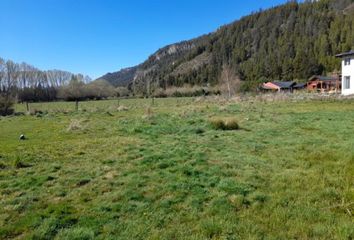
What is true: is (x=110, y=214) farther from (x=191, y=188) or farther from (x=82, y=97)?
(x=82, y=97)

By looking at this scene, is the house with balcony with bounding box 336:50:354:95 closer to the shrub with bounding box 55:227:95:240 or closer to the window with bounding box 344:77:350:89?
the window with bounding box 344:77:350:89

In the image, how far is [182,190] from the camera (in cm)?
543

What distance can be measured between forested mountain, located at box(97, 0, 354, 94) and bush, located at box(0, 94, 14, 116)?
6620 cm

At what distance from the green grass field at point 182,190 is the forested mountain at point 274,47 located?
268 ft

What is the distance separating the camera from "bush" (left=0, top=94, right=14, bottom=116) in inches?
1163

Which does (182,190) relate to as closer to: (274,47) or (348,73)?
(348,73)

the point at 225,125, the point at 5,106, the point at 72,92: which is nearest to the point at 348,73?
the point at 225,125

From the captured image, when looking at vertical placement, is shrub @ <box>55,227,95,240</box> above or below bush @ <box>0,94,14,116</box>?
below

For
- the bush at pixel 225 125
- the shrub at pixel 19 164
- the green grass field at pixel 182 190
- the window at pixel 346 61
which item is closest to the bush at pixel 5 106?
the green grass field at pixel 182 190

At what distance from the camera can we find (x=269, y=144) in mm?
9422

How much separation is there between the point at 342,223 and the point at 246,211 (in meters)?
1.26

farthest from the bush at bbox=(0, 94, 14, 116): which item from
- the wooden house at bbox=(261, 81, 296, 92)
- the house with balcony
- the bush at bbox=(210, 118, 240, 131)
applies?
the wooden house at bbox=(261, 81, 296, 92)

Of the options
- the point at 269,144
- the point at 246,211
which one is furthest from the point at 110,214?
the point at 269,144

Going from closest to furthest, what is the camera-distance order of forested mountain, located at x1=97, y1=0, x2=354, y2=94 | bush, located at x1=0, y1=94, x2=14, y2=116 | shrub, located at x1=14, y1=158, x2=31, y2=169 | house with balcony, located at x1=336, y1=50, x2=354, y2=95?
1. shrub, located at x1=14, y1=158, x2=31, y2=169
2. bush, located at x1=0, y1=94, x2=14, y2=116
3. house with balcony, located at x1=336, y1=50, x2=354, y2=95
4. forested mountain, located at x1=97, y1=0, x2=354, y2=94
